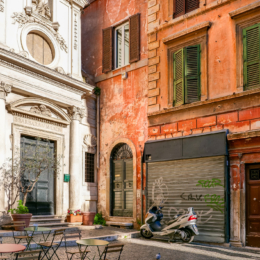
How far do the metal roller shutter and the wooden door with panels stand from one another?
0.62m

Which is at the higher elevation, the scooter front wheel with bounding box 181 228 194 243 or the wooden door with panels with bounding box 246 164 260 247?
the wooden door with panels with bounding box 246 164 260 247

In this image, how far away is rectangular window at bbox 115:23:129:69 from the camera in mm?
14727

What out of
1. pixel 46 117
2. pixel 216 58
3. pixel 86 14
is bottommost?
pixel 46 117

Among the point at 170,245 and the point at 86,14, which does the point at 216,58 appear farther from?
the point at 86,14

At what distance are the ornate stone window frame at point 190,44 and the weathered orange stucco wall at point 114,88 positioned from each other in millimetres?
1451

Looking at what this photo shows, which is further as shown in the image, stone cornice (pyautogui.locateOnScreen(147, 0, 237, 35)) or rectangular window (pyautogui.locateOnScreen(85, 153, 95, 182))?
rectangular window (pyautogui.locateOnScreen(85, 153, 95, 182))

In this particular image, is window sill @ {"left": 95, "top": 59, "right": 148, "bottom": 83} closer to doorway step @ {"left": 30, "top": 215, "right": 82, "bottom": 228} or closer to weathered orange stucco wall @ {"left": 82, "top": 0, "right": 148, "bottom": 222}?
weathered orange stucco wall @ {"left": 82, "top": 0, "right": 148, "bottom": 222}

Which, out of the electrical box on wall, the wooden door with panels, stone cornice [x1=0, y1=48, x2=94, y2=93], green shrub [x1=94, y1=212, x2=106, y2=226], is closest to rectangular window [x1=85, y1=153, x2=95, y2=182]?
the electrical box on wall

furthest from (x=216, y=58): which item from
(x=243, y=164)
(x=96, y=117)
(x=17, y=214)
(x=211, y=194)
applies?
(x=17, y=214)

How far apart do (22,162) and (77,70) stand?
459 cm

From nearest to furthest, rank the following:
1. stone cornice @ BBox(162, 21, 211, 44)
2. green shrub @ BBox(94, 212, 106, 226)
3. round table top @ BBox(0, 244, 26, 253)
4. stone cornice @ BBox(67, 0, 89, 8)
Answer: round table top @ BBox(0, 244, 26, 253) < stone cornice @ BBox(162, 21, 211, 44) < green shrub @ BBox(94, 212, 106, 226) < stone cornice @ BBox(67, 0, 89, 8)

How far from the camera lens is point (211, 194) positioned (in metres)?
10.4

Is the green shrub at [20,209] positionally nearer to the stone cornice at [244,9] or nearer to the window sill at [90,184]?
the window sill at [90,184]

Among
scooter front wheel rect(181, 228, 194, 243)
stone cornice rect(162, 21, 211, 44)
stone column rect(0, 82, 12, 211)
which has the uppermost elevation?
stone cornice rect(162, 21, 211, 44)
